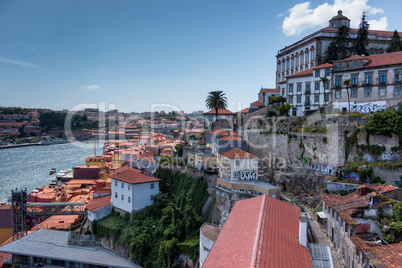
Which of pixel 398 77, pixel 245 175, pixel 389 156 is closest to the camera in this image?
pixel 389 156

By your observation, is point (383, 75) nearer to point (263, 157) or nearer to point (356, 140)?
point (356, 140)

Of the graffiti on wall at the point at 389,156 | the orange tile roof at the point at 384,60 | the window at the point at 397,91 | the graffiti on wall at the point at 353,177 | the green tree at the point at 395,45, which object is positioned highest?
the green tree at the point at 395,45

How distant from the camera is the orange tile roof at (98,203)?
31.7m

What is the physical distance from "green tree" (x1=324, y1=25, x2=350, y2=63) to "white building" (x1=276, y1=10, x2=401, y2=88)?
3.43ft

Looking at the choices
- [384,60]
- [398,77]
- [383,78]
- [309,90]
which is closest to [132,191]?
[309,90]

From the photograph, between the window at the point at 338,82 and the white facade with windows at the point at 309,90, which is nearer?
the window at the point at 338,82

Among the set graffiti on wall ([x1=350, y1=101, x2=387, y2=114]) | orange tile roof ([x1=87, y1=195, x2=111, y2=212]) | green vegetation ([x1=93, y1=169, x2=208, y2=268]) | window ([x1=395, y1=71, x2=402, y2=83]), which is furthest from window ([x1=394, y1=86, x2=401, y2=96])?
orange tile roof ([x1=87, y1=195, x2=111, y2=212])

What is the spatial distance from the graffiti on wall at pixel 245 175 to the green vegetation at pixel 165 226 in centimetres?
417

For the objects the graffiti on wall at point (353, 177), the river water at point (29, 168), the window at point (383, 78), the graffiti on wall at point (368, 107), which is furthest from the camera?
the river water at point (29, 168)

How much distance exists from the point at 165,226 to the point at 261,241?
17.1 meters

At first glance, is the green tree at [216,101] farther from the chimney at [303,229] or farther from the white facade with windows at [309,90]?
the chimney at [303,229]

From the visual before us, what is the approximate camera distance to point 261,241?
11.7 metres

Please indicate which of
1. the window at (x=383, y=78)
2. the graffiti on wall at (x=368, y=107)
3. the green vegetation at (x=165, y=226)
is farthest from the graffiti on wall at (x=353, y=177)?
the green vegetation at (x=165, y=226)

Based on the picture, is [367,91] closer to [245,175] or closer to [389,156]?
[389,156]
